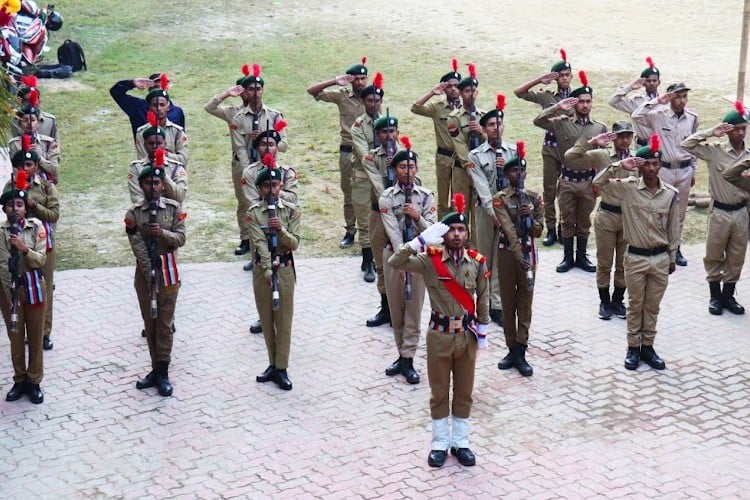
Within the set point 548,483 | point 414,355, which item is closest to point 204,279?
point 414,355

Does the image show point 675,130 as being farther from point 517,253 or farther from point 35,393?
point 35,393

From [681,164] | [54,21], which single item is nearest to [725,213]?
[681,164]

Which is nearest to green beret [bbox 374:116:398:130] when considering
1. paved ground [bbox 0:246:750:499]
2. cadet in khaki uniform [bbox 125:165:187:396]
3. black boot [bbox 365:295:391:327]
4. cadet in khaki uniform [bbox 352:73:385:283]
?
cadet in khaki uniform [bbox 352:73:385:283]

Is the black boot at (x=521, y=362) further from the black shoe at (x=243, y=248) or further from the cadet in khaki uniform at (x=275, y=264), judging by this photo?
the black shoe at (x=243, y=248)

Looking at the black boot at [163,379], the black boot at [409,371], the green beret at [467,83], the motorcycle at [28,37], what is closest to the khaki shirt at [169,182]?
the black boot at [163,379]

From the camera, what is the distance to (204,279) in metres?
13.4

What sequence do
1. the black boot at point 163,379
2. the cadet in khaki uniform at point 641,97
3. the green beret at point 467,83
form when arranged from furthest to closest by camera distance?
the cadet in khaki uniform at point 641,97 → the green beret at point 467,83 → the black boot at point 163,379

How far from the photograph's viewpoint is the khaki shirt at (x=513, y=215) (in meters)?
10.8

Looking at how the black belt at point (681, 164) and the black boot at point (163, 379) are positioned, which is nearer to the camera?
the black boot at point (163, 379)

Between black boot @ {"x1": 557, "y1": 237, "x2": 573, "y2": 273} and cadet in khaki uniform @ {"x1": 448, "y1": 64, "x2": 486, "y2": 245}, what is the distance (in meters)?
1.05

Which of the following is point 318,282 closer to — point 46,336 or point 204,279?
point 204,279

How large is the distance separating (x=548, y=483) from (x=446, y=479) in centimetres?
75

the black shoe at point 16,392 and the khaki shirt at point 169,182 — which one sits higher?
the khaki shirt at point 169,182

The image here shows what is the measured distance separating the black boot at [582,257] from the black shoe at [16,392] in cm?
598
